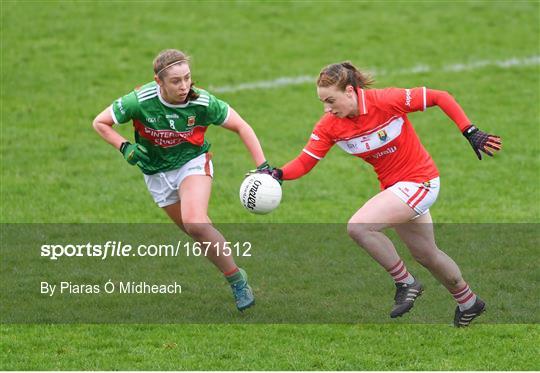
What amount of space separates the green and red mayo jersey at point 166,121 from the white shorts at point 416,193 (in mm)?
1806

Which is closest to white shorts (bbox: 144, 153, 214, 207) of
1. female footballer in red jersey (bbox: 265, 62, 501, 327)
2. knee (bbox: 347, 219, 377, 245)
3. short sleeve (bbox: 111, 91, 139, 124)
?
short sleeve (bbox: 111, 91, 139, 124)

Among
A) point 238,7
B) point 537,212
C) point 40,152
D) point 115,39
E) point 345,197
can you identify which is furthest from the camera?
point 238,7

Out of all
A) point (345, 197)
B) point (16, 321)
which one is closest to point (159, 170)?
point (16, 321)

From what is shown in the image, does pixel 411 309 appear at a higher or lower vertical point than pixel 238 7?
higher

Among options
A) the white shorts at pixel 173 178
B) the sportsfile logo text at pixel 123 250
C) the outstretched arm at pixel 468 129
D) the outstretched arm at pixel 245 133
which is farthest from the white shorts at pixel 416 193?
the sportsfile logo text at pixel 123 250

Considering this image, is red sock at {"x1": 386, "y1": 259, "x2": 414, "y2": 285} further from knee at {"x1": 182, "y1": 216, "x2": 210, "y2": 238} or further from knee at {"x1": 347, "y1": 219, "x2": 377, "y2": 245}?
knee at {"x1": 182, "y1": 216, "x2": 210, "y2": 238}

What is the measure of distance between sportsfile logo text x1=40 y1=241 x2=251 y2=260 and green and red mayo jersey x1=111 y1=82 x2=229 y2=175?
94.5 inches

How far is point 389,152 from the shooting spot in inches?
365

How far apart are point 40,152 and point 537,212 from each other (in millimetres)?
7671

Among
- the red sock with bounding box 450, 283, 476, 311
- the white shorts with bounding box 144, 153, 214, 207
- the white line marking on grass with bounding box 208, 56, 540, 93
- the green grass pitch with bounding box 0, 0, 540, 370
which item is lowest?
the white line marking on grass with bounding box 208, 56, 540, 93

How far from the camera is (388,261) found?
936cm

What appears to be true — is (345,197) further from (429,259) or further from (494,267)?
(429,259)

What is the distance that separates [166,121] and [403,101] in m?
2.14

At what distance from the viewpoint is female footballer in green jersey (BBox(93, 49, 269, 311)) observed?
9.57 meters
